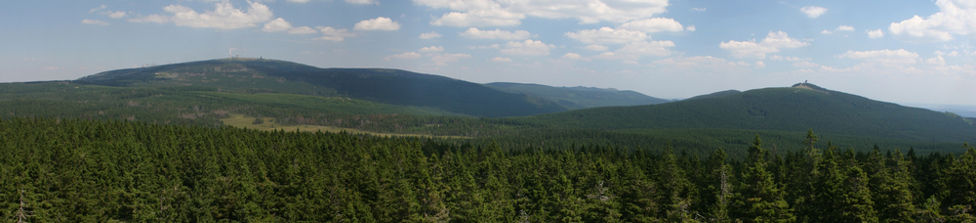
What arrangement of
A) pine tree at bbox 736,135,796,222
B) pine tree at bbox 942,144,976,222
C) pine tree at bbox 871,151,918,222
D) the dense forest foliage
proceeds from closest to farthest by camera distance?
pine tree at bbox 736,135,796,222
pine tree at bbox 871,151,918,222
pine tree at bbox 942,144,976,222
the dense forest foliage

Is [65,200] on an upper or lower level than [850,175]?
lower

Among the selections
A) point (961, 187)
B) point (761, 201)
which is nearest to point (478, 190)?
point (761, 201)

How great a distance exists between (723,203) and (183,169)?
9975 cm

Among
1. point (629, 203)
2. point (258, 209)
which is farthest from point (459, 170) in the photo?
point (629, 203)

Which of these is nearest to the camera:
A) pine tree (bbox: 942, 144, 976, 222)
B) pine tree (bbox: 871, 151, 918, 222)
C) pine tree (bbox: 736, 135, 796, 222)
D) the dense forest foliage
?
pine tree (bbox: 736, 135, 796, 222)

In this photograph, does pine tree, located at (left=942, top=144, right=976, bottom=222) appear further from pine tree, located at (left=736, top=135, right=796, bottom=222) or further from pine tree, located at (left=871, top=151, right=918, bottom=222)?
pine tree, located at (left=736, top=135, right=796, bottom=222)

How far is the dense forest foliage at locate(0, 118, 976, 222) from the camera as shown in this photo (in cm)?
5381

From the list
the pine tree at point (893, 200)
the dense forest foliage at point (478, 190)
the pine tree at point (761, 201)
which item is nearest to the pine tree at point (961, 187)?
the dense forest foliage at point (478, 190)

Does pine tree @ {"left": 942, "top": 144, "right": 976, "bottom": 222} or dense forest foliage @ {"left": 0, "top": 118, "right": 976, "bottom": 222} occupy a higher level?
pine tree @ {"left": 942, "top": 144, "right": 976, "bottom": 222}

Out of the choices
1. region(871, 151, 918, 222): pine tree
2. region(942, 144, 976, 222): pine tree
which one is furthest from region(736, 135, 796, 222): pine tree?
region(942, 144, 976, 222): pine tree

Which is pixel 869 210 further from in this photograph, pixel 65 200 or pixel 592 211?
pixel 65 200

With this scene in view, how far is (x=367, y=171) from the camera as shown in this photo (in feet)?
279

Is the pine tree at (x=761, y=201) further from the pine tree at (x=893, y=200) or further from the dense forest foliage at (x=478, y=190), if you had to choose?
the pine tree at (x=893, y=200)

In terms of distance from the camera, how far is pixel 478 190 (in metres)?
77.9
